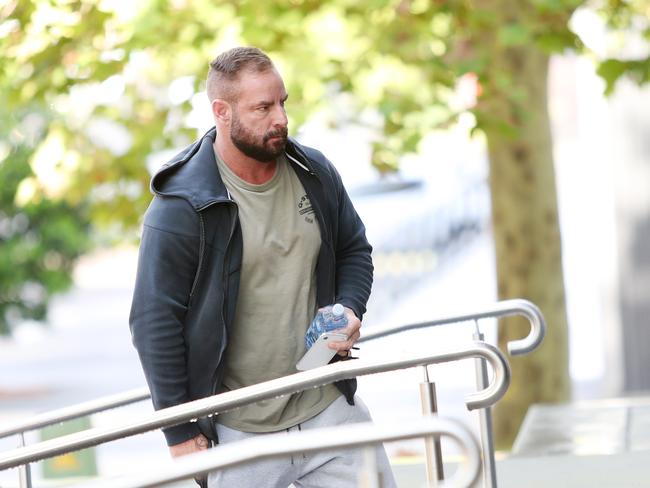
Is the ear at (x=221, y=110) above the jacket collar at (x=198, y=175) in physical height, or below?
above

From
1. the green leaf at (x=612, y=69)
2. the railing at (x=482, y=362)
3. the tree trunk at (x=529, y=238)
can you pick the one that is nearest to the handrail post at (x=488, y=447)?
the railing at (x=482, y=362)

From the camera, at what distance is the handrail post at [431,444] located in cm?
347

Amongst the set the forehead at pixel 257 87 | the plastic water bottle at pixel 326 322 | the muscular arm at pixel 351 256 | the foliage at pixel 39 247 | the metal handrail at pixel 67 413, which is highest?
the foliage at pixel 39 247

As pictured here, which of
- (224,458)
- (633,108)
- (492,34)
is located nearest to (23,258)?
(633,108)

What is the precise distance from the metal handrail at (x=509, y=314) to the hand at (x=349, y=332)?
2.27 feet

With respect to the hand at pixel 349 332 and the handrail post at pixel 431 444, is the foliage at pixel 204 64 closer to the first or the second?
the handrail post at pixel 431 444

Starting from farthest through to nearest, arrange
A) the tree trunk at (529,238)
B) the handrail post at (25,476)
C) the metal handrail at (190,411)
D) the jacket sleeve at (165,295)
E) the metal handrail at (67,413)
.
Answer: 1. the tree trunk at (529,238)
2. the handrail post at (25,476)
3. the metal handrail at (67,413)
4. the jacket sleeve at (165,295)
5. the metal handrail at (190,411)

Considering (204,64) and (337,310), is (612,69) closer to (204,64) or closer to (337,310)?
(204,64)

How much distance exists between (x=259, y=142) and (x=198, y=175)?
175mm

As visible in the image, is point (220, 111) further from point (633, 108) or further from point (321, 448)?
point (633, 108)

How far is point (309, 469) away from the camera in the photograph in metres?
3.23

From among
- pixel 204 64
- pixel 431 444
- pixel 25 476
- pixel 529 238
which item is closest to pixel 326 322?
pixel 431 444

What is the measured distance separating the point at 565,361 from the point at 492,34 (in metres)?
2.36

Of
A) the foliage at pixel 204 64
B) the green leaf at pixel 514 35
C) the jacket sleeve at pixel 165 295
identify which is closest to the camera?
the jacket sleeve at pixel 165 295
